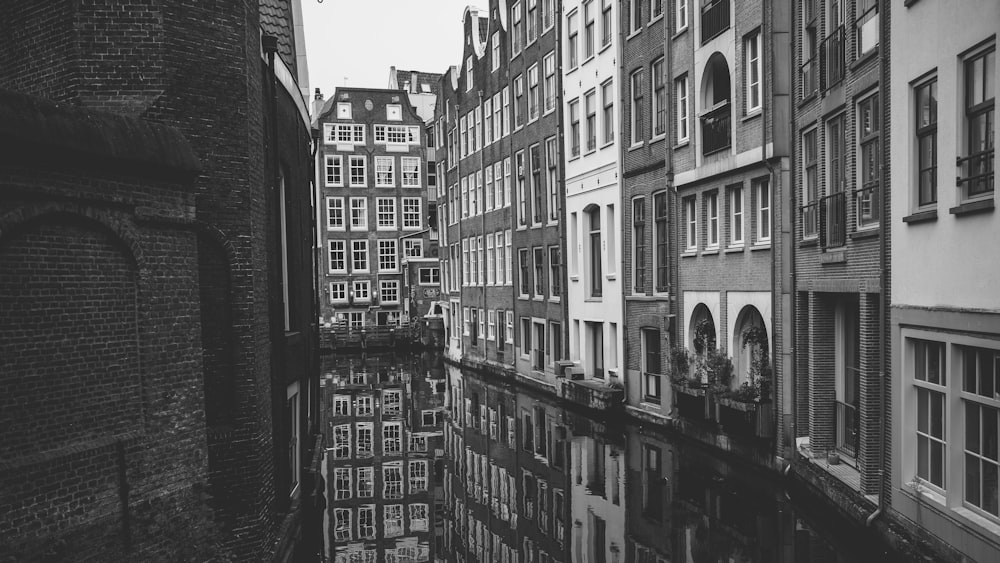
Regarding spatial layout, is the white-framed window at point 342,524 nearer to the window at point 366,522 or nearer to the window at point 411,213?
the window at point 366,522

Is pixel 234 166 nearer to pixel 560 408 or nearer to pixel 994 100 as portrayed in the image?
pixel 994 100

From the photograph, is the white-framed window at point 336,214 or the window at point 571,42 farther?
the white-framed window at point 336,214

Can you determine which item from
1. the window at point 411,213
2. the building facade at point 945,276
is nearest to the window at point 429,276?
the window at point 411,213

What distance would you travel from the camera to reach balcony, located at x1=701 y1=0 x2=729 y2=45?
19000 mm

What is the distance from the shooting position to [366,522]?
1473 cm

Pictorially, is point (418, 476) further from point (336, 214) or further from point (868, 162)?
point (336, 214)

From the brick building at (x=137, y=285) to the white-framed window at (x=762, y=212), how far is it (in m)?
10.5

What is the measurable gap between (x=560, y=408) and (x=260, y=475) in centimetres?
1736

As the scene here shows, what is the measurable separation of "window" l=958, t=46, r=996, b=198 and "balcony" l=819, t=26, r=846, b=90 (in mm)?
4233

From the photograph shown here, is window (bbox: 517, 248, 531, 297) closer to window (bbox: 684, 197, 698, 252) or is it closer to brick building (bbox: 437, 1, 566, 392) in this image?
brick building (bbox: 437, 1, 566, 392)

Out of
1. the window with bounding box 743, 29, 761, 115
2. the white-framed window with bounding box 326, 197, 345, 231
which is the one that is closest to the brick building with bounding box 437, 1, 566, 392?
the window with bounding box 743, 29, 761, 115

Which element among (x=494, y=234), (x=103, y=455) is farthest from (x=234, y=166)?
(x=494, y=234)

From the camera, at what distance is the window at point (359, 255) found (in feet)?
197

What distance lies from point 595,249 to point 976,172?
61.3ft
